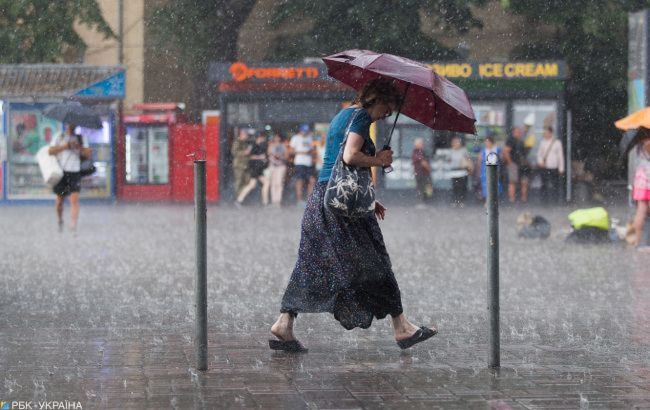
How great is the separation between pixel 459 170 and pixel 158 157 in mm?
7846

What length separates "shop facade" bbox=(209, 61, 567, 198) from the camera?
3028 cm

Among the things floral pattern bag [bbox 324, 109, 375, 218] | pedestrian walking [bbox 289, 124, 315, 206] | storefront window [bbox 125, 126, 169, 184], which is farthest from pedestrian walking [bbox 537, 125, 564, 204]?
floral pattern bag [bbox 324, 109, 375, 218]

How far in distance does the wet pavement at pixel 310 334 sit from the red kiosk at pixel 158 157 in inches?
629

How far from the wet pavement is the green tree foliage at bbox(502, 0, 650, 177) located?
17.0 meters

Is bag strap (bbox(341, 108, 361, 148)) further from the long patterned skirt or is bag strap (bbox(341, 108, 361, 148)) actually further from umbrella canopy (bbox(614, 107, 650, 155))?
umbrella canopy (bbox(614, 107, 650, 155))

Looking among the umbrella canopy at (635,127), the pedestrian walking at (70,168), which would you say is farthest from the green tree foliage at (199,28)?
the umbrella canopy at (635,127)

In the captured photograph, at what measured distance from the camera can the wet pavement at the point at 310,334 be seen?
605 cm

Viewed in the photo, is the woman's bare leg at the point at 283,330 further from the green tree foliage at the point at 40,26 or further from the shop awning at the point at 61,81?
the green tree foliage at the point at 40,26

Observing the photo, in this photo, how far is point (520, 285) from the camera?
11.6 m

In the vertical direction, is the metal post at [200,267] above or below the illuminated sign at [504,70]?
below

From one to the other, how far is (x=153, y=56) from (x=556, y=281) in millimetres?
28897

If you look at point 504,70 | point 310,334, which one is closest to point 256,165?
point 504,70

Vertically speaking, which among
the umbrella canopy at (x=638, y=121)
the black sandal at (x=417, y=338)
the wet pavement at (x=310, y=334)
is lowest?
the wet pavement at (x=310, y=334)

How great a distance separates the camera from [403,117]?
30.7 meters
